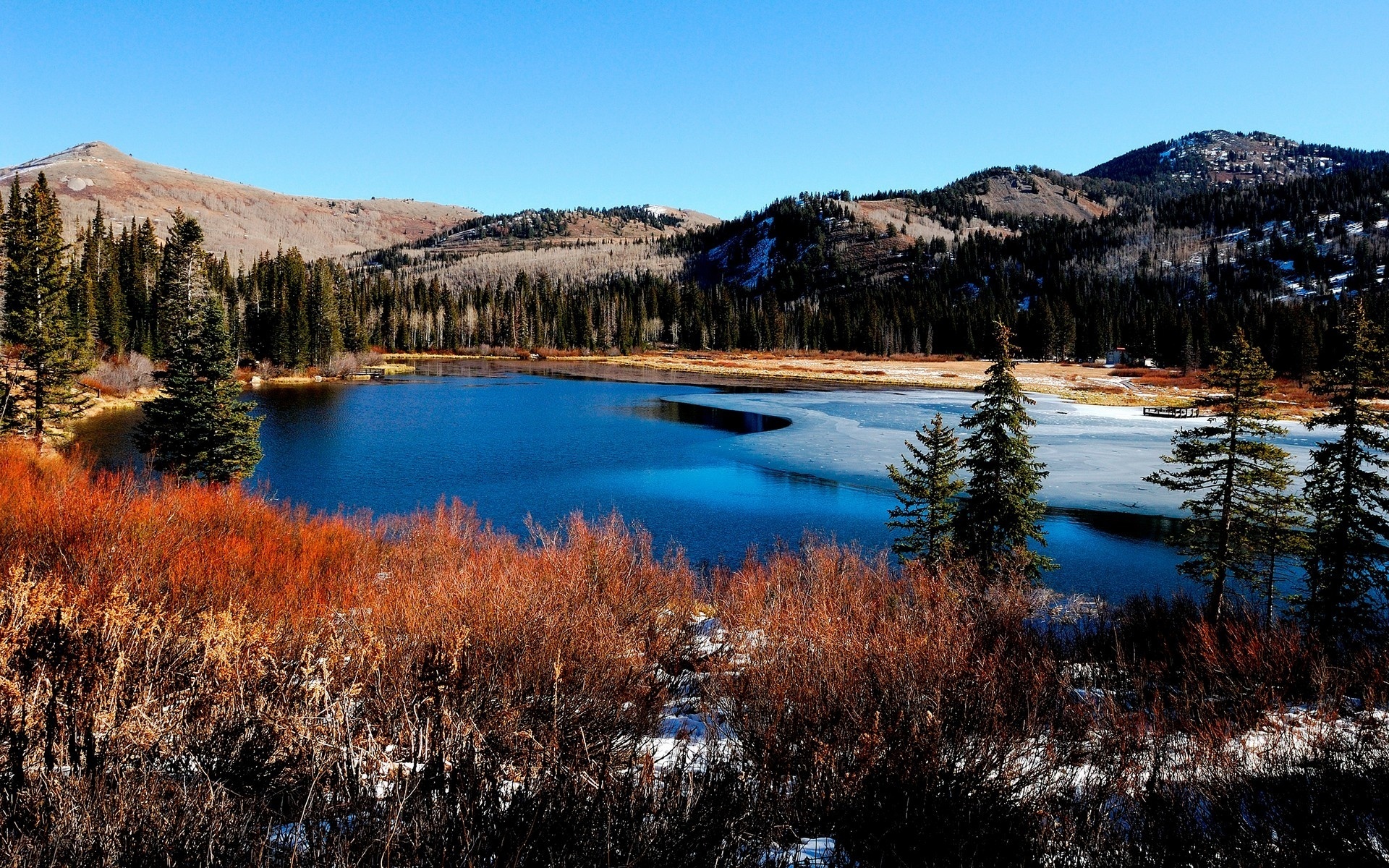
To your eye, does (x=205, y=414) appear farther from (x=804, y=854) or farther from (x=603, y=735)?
(x=804, y=854)

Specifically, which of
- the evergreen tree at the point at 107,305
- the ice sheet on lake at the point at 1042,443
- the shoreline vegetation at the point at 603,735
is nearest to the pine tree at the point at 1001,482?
the ice sheet on lake at the point at 1042,443

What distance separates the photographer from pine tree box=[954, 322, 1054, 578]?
58.6 ft

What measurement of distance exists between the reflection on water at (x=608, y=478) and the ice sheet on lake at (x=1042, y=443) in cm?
70

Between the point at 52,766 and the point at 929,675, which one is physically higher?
the point at 52,766

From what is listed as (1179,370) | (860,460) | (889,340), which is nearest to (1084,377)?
(1179,370)

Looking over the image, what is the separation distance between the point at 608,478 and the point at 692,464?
4844 mm

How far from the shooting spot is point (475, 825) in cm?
414

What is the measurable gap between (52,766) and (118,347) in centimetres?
7052

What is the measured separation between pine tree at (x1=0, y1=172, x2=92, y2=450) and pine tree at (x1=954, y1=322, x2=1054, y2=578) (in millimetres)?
28005

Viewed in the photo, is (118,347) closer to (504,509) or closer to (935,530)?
(504,509)

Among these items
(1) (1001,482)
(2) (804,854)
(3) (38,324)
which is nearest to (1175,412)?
(1) (1001,482)

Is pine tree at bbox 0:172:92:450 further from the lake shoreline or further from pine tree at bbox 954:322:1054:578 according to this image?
the lake shoreline

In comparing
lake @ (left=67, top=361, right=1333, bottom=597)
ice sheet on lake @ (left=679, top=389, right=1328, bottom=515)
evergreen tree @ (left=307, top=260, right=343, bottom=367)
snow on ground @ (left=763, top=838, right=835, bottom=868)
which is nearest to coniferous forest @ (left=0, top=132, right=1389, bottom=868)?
snow on ground @ (left=763, top=838, right=835, bottom=868)

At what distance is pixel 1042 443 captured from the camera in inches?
1476
